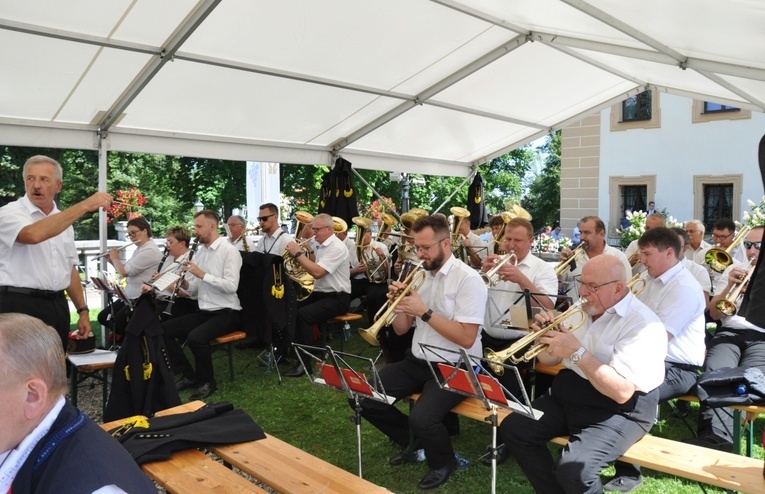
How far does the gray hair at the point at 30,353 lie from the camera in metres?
1.59

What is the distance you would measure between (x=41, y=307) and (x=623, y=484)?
13.3ft

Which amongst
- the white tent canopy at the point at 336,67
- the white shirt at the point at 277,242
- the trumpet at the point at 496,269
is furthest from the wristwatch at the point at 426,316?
the white shirt at the point at 277,242

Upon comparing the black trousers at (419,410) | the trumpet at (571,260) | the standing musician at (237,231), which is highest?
the standing musician at (237,231)

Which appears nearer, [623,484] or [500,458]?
[623,484]

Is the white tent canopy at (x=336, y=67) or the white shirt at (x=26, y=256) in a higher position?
the white tent canopy at (x=336, y=67)

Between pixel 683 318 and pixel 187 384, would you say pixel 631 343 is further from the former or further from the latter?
pixel 187 384

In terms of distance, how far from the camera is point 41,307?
14.1 feet

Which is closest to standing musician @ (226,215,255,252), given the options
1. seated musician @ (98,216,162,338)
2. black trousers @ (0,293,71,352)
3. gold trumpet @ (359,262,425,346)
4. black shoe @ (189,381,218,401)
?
seated musician @ (98,216,162,338)

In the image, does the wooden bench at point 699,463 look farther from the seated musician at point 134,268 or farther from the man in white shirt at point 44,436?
the seated musician at point 134,268

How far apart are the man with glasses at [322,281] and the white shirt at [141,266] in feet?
5.39

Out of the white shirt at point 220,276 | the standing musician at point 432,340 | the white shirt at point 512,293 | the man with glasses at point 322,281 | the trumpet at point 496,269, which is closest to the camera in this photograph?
the standing musician at point 432,340

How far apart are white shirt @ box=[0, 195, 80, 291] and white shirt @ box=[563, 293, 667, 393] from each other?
138 inches

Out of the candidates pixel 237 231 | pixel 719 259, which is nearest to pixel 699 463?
pixel 719 259

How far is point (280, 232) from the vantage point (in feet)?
25.6
